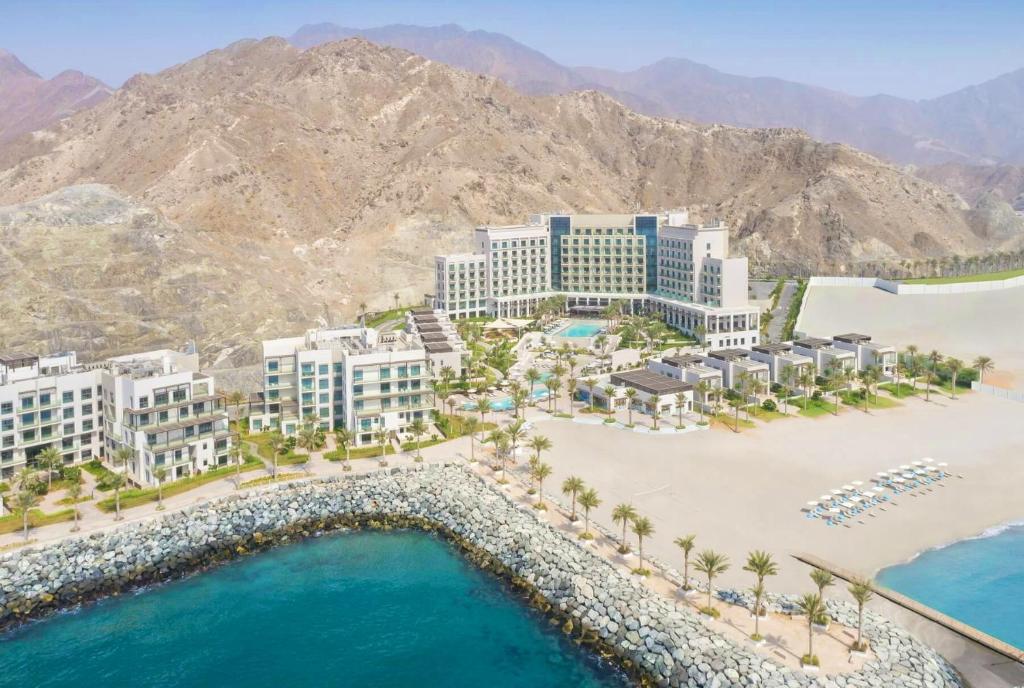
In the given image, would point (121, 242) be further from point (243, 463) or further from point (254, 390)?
point (243, 463)

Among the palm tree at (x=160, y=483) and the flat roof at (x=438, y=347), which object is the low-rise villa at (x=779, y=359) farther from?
the palm tree at (x=160, y=483)

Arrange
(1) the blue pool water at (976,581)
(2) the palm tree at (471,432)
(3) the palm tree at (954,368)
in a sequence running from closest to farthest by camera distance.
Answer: (1) the blue pool water at (976,581), (2) the palm tree at (471,432), (3) the palm tree at (954,368)

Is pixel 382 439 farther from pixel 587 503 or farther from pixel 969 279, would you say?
pixel 969 279

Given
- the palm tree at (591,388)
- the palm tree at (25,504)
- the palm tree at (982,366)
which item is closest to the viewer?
the palm tree at (25,504)

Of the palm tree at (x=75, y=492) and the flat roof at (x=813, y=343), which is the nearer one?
the palm tree at (x=75, y=492)

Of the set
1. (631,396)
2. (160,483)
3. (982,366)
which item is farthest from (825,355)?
(160,483)

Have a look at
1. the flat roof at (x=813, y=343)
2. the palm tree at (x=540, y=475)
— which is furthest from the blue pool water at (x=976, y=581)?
the flat roof at (x=813, y=343)

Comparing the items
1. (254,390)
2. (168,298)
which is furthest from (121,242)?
(254,390)
